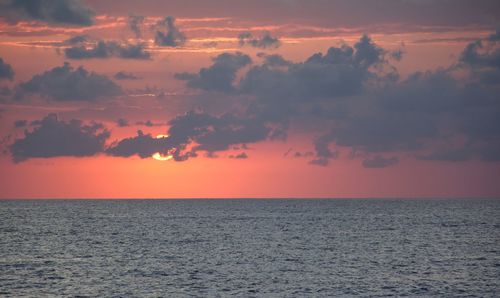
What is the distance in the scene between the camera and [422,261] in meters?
92.7

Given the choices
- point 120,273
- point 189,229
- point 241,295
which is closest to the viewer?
point 241,295

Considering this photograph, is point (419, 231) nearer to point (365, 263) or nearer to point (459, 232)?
point (459, 232)

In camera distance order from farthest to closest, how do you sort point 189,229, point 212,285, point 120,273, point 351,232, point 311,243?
1. point 189,229
2. point 351,232
3. point 311,243
4. point 120,273
5. point 212,285

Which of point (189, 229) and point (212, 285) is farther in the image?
point (189, 229)

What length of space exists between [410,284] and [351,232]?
2767 inches

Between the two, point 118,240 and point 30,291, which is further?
point 118,240

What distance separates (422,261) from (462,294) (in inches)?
958

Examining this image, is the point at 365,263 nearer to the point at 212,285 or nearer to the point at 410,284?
the point at 410,284

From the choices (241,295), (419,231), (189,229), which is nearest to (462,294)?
(241,295)

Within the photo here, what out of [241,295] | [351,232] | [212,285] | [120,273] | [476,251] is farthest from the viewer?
[351,232]

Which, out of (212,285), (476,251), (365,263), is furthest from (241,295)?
(476,251)

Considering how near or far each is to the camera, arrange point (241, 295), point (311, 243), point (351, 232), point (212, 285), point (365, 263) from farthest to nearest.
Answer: point (351, 232) → point (311, 243) → point (365, 263) → point (212, 285) → point (241, 295)

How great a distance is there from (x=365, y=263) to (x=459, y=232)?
204ft

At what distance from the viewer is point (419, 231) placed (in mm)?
148375
